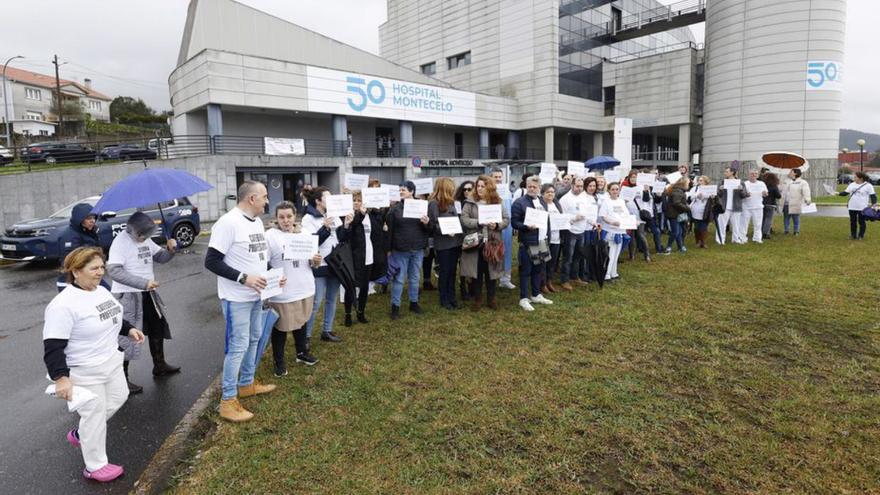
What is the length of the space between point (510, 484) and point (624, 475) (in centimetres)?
77

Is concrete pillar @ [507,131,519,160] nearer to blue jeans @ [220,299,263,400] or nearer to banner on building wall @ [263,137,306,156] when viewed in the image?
banner on building wall @ [263,137,306,156]

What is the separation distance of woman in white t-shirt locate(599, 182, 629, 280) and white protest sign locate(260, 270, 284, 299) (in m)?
5.91

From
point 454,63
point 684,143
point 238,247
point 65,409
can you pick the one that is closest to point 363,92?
point 454,63

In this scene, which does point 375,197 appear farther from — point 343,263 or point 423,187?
point 423,187

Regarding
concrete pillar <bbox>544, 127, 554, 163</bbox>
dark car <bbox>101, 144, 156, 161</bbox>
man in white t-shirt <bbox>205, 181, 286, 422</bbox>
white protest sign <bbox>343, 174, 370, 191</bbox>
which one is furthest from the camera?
concrete pillar <bbox>544, 127, 554, 163</bbox>

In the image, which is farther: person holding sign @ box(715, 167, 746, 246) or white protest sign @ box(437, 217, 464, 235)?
person holding sign @ box(715, 167, 746, 246)

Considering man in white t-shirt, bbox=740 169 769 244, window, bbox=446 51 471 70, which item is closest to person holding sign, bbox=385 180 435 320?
man in white t-shirt, bbox=740 169 769 244

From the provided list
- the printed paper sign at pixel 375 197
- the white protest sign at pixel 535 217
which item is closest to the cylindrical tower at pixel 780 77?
the white protest sign at pixel 535 217

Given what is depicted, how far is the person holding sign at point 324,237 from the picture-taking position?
5496 mm

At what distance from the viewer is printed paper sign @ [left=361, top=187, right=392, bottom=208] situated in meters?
6.01

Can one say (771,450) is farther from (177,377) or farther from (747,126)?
(747,126)

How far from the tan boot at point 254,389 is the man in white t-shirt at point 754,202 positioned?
39.9 feet

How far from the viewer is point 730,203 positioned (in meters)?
11.9

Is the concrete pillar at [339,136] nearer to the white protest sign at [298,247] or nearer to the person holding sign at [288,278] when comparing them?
the person holding sign at [288,278]
